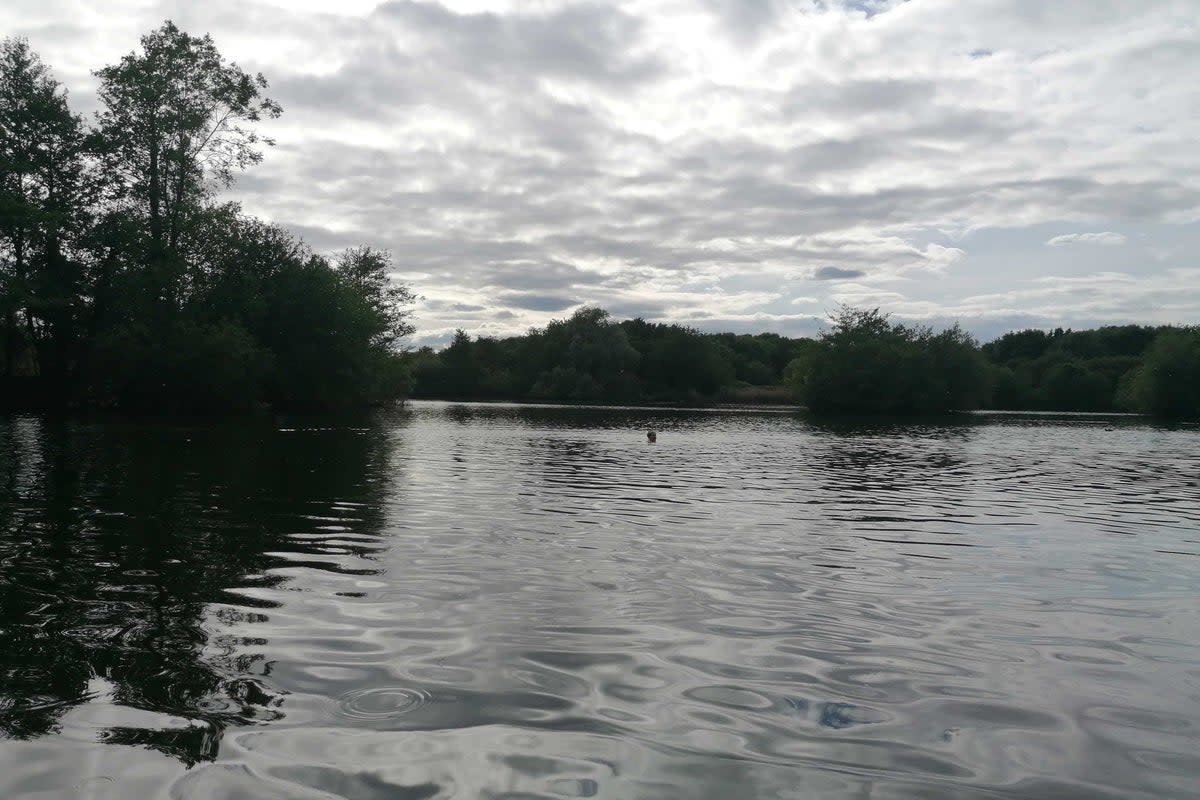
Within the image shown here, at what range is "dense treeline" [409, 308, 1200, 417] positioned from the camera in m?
104

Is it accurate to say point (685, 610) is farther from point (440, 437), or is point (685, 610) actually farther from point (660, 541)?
point (440, 437)

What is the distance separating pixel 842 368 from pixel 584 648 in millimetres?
101807

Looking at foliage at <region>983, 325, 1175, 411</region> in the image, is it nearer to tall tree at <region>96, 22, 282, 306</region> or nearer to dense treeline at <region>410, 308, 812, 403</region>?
dense treeline at <region>410, 308, 812, 403</region>

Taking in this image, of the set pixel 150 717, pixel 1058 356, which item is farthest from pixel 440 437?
pixel 1058 356

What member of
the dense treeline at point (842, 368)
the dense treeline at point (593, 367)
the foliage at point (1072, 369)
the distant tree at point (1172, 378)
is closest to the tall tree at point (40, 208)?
the dense treeline at point (842, 368)

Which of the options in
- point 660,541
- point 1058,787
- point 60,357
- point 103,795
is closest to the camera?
point 103,795

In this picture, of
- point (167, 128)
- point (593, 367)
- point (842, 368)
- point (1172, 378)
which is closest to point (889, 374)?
point (842, 368)

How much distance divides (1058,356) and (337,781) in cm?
16054

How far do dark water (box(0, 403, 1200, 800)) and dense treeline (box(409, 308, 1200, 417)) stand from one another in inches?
2917

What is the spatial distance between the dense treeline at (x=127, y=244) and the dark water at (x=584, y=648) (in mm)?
35250

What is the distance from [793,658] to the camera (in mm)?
7461

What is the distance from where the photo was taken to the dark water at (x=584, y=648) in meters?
5.12

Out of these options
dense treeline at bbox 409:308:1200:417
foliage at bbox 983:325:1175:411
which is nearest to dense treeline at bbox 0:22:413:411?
dense treeline at bbox 409:308:1200:417

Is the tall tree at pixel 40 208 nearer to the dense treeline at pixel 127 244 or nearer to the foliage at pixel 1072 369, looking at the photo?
the dense treeline at pixel 127 244
